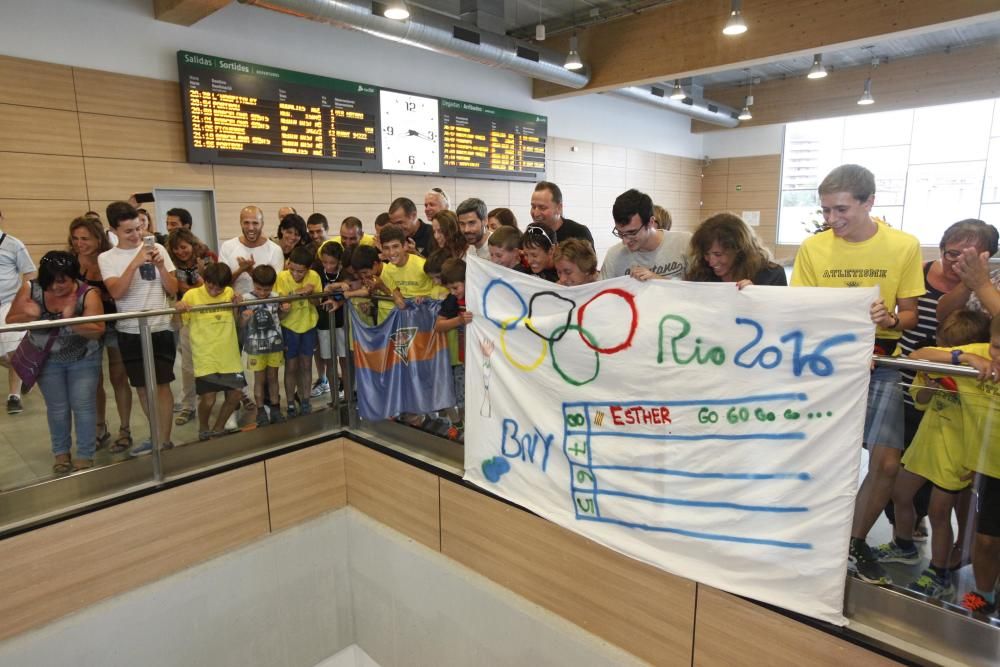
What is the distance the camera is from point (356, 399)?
413 cm

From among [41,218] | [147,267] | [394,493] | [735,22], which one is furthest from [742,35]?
[41,218]

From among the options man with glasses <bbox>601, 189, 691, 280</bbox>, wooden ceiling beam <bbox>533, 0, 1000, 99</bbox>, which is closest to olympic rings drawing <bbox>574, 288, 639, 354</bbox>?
man with glasses <bbox>601, 189, 691, 280</bbox>

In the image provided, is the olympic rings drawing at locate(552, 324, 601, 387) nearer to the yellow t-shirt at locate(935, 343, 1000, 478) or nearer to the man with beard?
the man with beard

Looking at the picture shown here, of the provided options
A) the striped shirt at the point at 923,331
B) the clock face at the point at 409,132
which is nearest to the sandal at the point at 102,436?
the striped shirt at the point at 923,331

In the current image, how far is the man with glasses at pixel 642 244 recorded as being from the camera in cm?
282

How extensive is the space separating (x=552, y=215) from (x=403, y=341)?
1180 mm

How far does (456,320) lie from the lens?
327 centimetres

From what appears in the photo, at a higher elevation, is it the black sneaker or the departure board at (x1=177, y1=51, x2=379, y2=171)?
the departure board at (x1=177, y1=51, x2=379, y2=171)

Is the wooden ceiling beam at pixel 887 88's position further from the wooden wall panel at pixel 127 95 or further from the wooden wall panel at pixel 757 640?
the wooden wall panel at pixel 757 640

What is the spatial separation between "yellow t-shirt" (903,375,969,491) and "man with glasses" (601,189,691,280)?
1.14 metres

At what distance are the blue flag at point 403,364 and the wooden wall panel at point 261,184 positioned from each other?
301 cm

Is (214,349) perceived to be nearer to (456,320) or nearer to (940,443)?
(456,320)

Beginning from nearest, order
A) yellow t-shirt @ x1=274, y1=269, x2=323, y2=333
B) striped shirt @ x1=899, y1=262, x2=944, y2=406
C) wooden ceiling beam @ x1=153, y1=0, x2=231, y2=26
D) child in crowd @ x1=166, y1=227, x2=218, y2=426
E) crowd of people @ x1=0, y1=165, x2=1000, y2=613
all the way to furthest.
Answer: crowd of people @ x1=0, y1=165, x2=1000, y2=613 < striped shirt @ x1=899, y1=262, x2=944, y2=406 < child in crowd @ x1=166, y1=227, x2=218, y2=426 < yellow t-shirt @ x1=274, y1=269, x2=323, y2=333 < wooden ceiling beam @ x1=153, y1=0, x2=231, y2=26

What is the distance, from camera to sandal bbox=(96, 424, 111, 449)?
316 centimetres
